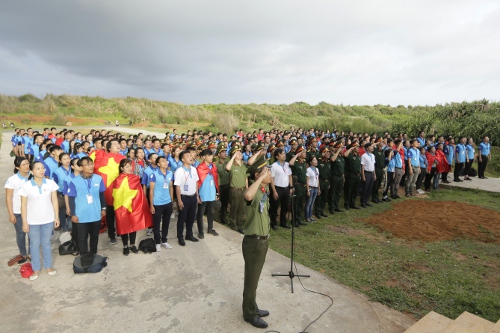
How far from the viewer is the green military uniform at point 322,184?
8328mm

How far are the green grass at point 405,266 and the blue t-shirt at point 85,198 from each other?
337 cm

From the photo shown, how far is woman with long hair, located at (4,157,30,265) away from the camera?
4371 millimetres

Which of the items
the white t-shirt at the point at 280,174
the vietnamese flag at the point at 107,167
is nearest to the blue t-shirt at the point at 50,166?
the vietnamese flag at the point at 107,167

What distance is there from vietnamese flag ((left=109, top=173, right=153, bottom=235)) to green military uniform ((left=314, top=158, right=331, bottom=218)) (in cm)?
498

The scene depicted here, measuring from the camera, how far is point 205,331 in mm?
3389

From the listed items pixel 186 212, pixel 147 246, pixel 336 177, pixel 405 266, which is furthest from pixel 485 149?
pixel 147 246

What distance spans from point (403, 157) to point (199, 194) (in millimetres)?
8057

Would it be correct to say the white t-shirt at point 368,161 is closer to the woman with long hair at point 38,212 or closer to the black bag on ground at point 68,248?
the black bag on ground at point 68,248

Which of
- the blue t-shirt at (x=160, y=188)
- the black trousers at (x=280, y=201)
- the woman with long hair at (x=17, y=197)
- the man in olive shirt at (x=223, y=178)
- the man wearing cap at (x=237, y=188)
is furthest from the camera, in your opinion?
the man in olive shirt at (x=223, y=178)

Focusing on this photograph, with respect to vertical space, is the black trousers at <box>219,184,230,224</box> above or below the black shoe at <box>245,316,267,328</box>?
above

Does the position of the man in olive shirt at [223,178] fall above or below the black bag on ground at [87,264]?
above

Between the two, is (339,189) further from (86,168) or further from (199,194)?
Answer: (86,168)

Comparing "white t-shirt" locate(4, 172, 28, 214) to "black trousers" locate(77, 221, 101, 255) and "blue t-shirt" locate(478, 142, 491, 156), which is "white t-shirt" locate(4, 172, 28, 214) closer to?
"black trousers" locate(77, 221, 101, 255)

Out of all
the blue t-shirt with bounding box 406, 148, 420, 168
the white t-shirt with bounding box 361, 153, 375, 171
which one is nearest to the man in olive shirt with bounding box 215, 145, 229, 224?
the white t-shirt with bounding box 361, 153, 375, 171
